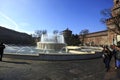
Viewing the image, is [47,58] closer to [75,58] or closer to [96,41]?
[75,58]

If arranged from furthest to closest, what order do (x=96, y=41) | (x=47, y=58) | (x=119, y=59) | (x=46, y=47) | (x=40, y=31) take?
1. (x=40, y=31)
2. (x=96, y=41)
3. (x=46, y=47)
4. (x=47, y=58)
5. (x=119, y=59)

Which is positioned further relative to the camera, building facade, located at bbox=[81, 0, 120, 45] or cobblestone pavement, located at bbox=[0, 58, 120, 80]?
building facade, located at bbox=[81, 0, 120, 45]

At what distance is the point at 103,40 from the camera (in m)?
83.3

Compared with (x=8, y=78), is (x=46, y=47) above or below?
above

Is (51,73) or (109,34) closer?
(51,73)

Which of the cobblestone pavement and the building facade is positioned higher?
the building facade

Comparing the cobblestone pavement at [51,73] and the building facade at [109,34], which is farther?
the building facade at [109,34]

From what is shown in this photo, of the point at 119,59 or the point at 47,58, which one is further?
the point at 47,58

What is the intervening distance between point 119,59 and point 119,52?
1.34ft

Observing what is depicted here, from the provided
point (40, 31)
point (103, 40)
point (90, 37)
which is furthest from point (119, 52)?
point (40, 31)

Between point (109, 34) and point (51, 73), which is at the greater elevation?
point (109, 34)

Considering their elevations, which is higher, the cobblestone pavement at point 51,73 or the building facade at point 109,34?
the building facade at point 109,34

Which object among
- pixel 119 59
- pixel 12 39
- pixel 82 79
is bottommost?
pixel 82 79

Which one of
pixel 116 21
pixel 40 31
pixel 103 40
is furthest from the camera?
pixel 40 31
